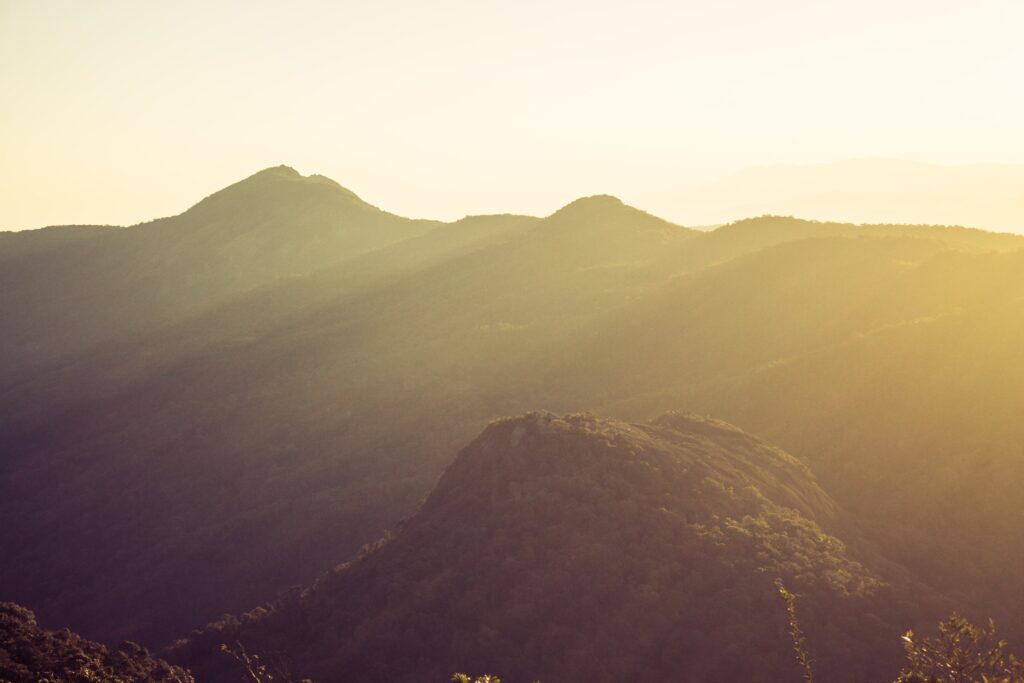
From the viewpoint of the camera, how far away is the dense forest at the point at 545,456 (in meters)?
34.7

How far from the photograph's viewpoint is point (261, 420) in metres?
85.0

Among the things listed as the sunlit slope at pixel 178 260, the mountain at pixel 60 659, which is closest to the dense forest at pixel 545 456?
the mountain at pixel 60 659

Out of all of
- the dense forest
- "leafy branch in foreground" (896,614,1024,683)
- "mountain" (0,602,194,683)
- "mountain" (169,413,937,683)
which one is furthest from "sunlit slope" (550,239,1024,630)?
"mountain" (0,602,194,683)

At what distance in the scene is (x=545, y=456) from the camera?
42188 mm

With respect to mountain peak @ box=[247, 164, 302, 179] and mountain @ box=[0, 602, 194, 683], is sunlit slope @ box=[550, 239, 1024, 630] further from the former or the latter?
mountain peak @ box=[247, 164, 302, 179]

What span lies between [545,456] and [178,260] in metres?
133

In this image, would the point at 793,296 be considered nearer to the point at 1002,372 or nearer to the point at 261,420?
the point at 1002,372

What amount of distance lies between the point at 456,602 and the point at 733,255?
71.2 metres

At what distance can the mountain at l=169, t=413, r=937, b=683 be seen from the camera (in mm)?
32281

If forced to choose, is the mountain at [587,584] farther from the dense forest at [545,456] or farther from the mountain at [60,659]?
the mountain at [60,659]

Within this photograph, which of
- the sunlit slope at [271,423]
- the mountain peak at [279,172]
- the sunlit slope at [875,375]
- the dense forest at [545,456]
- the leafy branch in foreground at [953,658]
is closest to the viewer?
the leafy branch in foreground at [953,658]

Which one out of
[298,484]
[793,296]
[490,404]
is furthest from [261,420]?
[793,296]

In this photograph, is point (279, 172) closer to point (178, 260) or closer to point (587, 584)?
point (178, 260)

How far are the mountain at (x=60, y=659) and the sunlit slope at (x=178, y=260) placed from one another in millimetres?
101654
